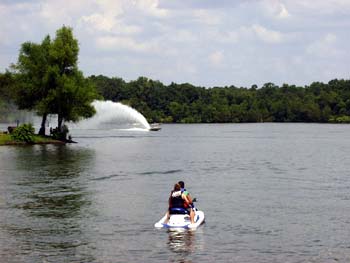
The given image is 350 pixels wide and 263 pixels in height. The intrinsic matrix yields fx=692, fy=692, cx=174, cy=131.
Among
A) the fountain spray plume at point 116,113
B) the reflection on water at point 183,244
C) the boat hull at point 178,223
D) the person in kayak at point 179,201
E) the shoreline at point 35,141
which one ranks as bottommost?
the reflection on water at point 183,244

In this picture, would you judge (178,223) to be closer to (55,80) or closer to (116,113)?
(55,80)

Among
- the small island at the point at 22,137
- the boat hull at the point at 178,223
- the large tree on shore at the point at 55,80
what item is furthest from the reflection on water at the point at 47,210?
the large tree on shore at the point at 55,80

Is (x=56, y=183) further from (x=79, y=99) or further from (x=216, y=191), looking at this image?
(x=79, y=99)

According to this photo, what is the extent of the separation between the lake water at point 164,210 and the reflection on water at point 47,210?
60mm

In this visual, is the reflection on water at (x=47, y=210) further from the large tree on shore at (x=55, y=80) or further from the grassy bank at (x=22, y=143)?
the large tree on shore at (x=55, y=80)

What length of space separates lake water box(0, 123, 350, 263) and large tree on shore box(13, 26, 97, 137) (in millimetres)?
29966

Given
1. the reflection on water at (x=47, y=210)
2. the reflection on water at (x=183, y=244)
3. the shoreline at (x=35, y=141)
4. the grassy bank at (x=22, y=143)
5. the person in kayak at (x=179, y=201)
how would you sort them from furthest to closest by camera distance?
the grassy bank at (x=22, y=143), the shoreline at (x=35, y=141), the person in kayak at (x=179, y=201), the reflection on water at (x=47, y=210), the reflection on water at (x=183, y=244)

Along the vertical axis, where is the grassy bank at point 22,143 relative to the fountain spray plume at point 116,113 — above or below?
below

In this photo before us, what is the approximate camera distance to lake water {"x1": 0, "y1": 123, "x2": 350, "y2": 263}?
3275 centimetres

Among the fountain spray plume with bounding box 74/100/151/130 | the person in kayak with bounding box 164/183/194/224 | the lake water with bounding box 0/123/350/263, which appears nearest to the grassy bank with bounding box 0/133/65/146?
the lake water with bounding box 0/123/350/263

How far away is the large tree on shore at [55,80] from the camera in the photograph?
11475 cm

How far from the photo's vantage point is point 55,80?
115688mm

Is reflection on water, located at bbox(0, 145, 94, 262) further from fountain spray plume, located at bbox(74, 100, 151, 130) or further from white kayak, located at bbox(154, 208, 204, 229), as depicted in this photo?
fountain spray plume, located at bbox(74, 100, 151, 130)

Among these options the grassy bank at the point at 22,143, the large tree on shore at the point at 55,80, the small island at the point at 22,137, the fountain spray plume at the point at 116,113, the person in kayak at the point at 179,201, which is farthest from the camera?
the fountain spray plume at the point at 116,113
